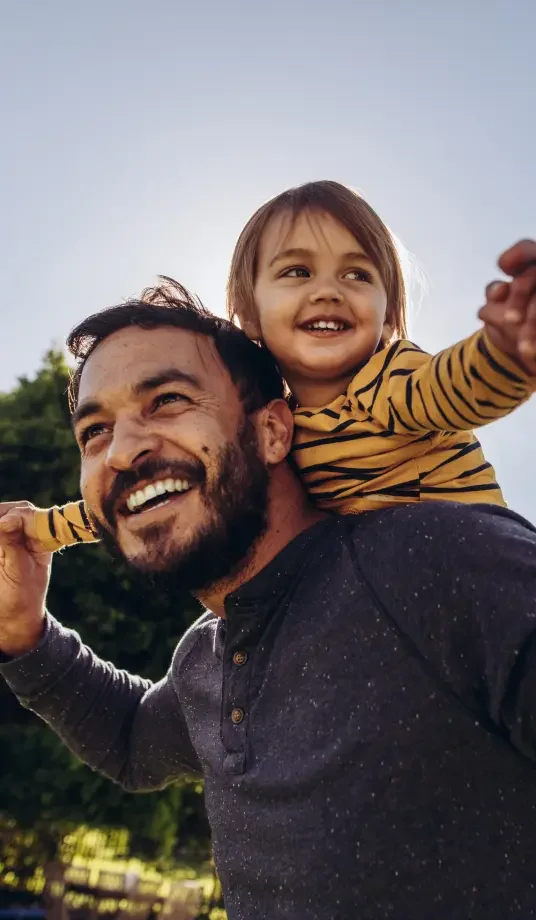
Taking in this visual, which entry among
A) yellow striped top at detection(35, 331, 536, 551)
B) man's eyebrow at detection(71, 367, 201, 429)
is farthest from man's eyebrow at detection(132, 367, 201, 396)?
yellow striped top at detection(35, 331, 536, 551)

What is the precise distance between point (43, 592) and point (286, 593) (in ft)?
4.35

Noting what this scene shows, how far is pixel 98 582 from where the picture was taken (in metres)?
5.91

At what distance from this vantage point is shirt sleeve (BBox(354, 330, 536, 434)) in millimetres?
1579

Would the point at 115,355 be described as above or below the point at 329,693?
above

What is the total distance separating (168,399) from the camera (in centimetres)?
223

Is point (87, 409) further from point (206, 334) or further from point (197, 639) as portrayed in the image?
point (197, 639)


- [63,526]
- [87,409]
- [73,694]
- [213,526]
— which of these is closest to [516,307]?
[213,526]

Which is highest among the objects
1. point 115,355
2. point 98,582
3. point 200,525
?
point 115,355

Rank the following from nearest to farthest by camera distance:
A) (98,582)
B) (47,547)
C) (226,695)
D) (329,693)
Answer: (329,693) < (226,695) < (47,547) < (98,582)

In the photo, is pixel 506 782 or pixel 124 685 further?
pixel 124 685

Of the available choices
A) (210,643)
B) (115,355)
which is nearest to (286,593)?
(210,643)

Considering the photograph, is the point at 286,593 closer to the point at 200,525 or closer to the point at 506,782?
the point at 200,525

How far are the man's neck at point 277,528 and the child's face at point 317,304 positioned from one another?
0.87 feet

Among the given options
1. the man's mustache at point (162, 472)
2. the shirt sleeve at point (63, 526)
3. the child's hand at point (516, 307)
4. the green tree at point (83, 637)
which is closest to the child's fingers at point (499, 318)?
the child's hand at point (516, 307)
